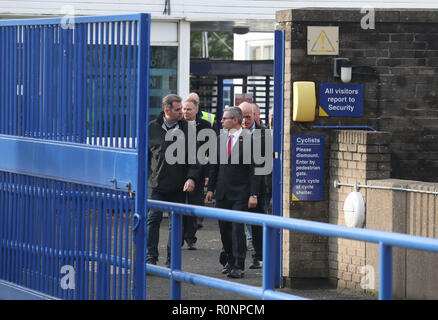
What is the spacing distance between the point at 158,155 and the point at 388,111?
2469mm

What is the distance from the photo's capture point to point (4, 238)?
7.20 metres

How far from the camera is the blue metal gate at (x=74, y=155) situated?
5855mm

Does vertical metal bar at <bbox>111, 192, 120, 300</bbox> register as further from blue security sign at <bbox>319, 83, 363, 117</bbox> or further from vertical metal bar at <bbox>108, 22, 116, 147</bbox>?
blue security sign at <bbox>319, 83, 363, 117</bbox>

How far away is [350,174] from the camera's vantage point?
10219mm

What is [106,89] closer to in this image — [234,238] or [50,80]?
[50,80]

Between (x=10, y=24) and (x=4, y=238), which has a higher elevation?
(x=10, y=24)

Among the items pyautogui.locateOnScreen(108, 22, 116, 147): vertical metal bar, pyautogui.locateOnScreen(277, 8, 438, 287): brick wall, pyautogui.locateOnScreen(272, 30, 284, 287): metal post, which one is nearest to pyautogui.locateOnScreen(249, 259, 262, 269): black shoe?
pyautogui.locateOnScreen(277, 8, 438, 287): brick wall

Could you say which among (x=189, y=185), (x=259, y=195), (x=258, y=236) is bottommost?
(x=258, y=236)

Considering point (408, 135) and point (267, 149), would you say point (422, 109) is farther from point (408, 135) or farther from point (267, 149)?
point (267, 149)

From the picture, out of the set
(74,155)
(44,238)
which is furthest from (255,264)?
(74,155)

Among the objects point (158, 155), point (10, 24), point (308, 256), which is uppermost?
point (10, 24)

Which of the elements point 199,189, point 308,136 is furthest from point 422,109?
point 199,189

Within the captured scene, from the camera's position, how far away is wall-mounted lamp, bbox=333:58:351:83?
1019 cm

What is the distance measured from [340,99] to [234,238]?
1.90 meters
